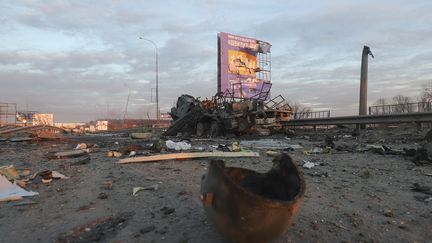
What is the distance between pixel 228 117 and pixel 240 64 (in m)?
A: 11.8

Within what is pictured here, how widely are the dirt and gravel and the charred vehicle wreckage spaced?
955 cm

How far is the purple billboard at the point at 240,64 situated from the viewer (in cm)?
2728

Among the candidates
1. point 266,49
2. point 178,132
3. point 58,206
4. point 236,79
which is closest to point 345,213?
point 58,206

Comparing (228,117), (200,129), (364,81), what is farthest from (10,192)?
(364,81)

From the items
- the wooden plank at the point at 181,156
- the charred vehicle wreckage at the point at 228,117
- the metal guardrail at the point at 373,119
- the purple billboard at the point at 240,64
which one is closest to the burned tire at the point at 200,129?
the charred vehicle wreckage at the point at 228,117

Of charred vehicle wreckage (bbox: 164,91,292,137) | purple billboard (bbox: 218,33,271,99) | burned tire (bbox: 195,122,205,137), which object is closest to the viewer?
charred vehicle wreckage (bbox: 164,91,292,137)

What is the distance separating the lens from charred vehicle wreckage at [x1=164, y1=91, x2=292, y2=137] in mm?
16953

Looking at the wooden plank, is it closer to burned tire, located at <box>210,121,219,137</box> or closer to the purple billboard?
burned tire, located at <box>210,121,219,137</box>

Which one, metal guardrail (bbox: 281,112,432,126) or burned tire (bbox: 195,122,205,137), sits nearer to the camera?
metal guardrail (bbox: 281,112,432,126)

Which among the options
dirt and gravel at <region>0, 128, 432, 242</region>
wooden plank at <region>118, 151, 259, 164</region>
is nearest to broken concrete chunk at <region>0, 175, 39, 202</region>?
dirt and gravel at <region>0, 128, 432, 242</region>

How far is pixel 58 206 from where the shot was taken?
4855 millimetres

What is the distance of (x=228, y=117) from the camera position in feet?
56.5

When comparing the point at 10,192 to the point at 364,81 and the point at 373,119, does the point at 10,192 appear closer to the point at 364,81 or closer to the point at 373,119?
the point at 373,119

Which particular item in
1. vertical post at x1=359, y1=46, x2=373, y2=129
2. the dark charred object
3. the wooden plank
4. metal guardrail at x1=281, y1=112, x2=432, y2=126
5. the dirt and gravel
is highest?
vertical post at x1=359, y1=46, x2=373, y2=129
